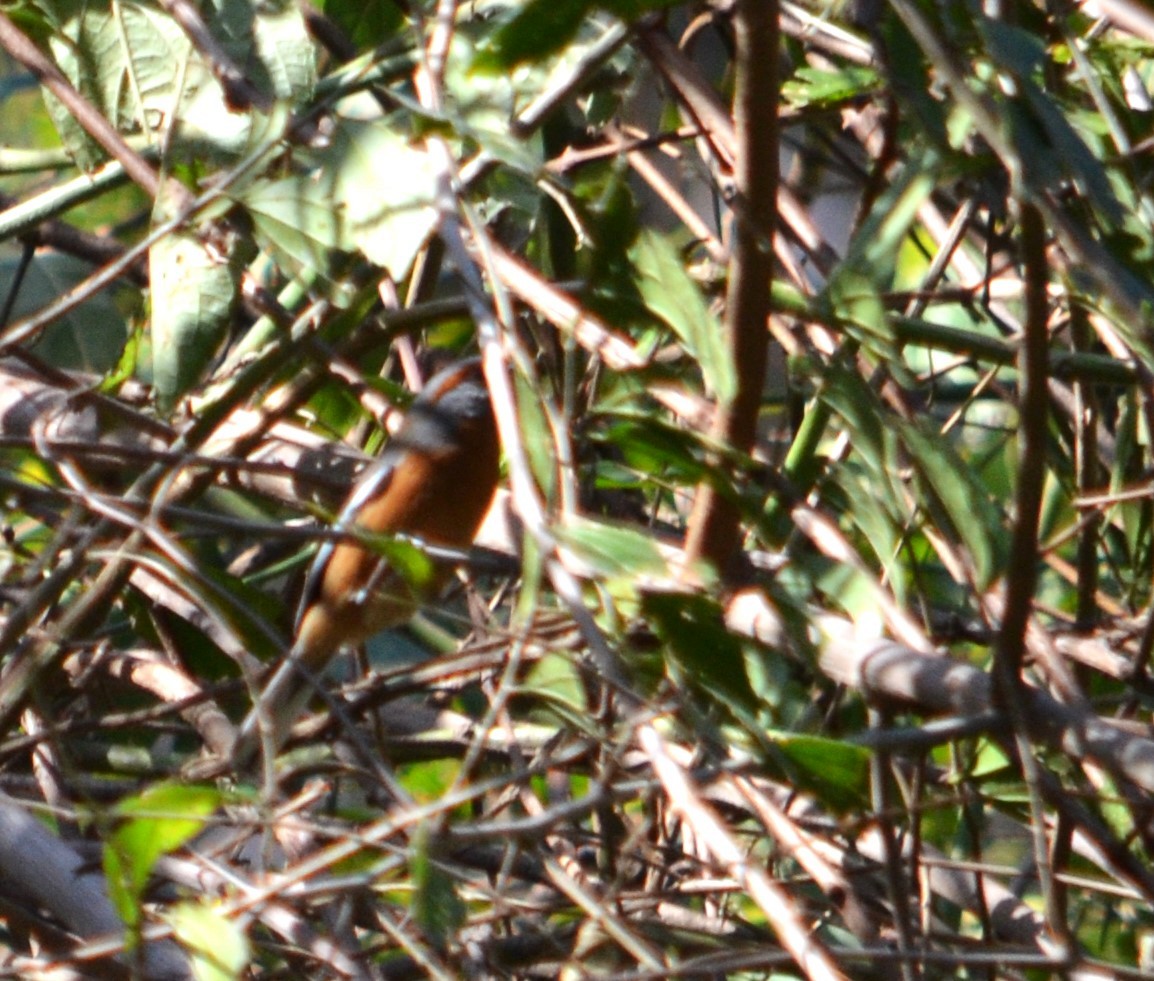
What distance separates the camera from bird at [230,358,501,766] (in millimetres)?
3045

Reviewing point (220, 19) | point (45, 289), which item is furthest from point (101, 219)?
point (220, 19)

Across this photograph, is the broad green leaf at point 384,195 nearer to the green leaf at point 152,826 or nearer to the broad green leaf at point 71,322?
the green leaf at point 152,826

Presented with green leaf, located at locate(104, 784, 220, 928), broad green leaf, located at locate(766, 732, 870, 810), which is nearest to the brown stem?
broad green leaf, located at locate(766, 732, 870, 810)

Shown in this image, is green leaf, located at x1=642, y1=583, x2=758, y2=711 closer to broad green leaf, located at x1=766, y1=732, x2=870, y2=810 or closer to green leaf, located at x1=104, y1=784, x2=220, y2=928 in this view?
broad green leaf, located at x1=766, y1=732, x2=870, y2=810

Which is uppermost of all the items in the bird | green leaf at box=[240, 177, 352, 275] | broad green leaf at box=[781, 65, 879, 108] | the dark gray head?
broad green leaf at box=[781, 65, 879, 108]

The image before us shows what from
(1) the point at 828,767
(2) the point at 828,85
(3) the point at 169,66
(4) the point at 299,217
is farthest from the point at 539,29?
(3) the point at 169,66

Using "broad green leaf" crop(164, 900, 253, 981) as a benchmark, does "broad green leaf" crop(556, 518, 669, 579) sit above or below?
above

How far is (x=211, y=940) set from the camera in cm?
128

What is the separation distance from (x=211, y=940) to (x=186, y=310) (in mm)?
1052

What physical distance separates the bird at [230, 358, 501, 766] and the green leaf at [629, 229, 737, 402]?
1181mm

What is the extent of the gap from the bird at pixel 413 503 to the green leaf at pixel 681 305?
118cm

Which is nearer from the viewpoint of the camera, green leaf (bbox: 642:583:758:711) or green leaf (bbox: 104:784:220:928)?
green leaf (bbox: 104:784:220:928)

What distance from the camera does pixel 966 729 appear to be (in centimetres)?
172

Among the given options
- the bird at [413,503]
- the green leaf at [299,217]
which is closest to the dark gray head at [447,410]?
the bird at [413,503]
